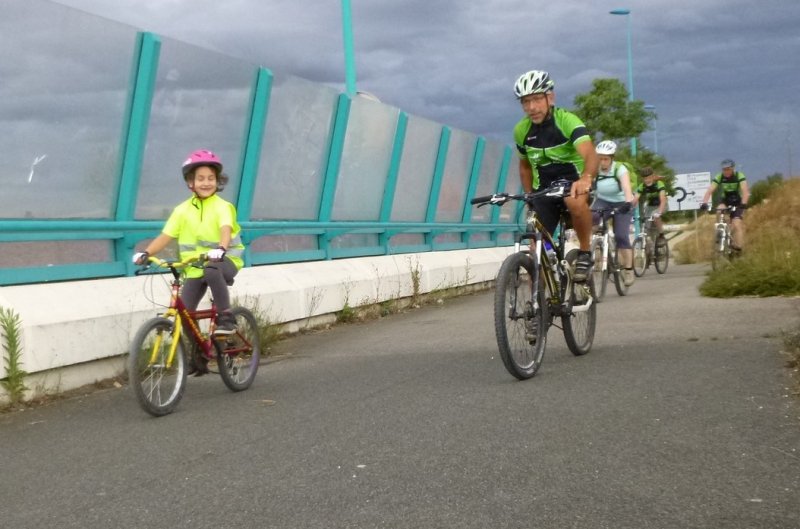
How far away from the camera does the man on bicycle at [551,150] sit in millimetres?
7215

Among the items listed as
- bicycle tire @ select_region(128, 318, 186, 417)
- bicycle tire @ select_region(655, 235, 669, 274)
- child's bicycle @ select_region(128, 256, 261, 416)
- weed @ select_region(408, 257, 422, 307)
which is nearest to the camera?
bicycle tire @ select_region(128, 318, 186, 417)

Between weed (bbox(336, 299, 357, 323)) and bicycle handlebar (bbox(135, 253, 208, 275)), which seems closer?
bicycle handlebar (bbox(135, 253, 208, 275))

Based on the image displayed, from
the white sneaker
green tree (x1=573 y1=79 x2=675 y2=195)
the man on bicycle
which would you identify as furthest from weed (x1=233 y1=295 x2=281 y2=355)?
green tree (x1=573 y1=79 x2=675 y2=195)

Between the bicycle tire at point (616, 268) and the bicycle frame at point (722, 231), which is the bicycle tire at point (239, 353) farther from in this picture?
the bicycle frame at point (722, 231)

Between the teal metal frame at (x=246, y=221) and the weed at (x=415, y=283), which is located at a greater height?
the teal metal frame at (x=246, y=221)

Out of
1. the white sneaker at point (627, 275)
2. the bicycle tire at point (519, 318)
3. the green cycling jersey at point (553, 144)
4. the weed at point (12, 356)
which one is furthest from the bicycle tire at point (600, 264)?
the weed at point (12, 356)

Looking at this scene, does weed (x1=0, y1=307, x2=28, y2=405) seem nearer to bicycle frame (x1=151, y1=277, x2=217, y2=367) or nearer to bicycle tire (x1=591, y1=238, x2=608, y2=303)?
bicycle frame (x1=151, y1=277, x2=217, y2=367)

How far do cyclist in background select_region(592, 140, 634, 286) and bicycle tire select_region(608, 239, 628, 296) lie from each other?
6 cm

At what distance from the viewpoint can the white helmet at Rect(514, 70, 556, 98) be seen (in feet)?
23.7

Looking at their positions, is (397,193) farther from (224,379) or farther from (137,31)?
(224,379)

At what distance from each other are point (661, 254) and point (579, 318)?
12.4m

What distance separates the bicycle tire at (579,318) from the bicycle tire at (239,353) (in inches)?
83.8

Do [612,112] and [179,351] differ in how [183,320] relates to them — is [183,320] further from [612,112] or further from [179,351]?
[612,112]

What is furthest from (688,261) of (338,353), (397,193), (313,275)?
(338,353)
